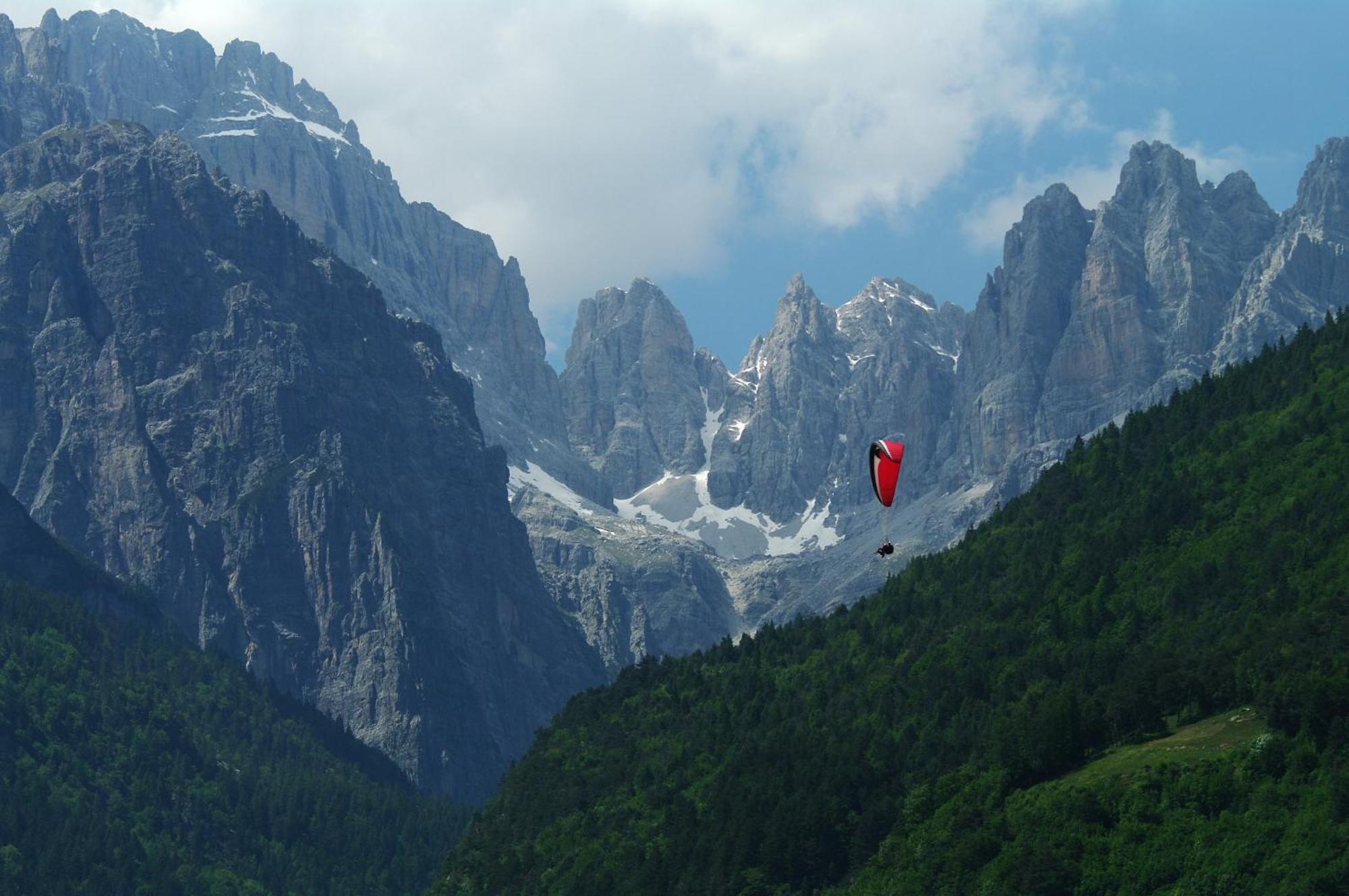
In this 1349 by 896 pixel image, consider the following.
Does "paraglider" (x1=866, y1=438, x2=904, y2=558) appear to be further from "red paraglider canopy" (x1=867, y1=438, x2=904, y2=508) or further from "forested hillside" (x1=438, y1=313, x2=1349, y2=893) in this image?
"forested hillside" (x1=438, y1=313, x2=1349, y2=893)

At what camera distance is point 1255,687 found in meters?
144

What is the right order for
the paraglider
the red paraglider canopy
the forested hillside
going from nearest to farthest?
the forested hillside, the paraglider, the red paraglider canopy

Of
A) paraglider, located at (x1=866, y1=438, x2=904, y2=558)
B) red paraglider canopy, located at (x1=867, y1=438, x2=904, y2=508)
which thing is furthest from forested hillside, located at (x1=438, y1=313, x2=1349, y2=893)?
red paraglider canopy, located at (x1=867, y1=438, x2=904, y2=508)

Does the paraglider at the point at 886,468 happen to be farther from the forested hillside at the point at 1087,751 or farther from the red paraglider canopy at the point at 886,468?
the forested hillside at the point at 1087,751

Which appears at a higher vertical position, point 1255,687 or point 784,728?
point 784,728

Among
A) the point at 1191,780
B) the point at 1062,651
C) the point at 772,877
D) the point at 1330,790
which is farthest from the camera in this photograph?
the point at 1062,651

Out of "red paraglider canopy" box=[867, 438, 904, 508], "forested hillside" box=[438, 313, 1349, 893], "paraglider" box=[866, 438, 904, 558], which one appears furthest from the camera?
"red paraglider canopy" box=[867, 438, 904, 508]

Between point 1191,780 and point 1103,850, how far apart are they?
6.53 metres

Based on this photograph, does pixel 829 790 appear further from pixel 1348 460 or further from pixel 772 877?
pixel 1348 460

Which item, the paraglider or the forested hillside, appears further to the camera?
the paraglider

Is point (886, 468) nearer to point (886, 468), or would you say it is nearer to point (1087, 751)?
point (886, 468)

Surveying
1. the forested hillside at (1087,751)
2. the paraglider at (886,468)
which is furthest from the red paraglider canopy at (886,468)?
the forested hillside at (1087,751)

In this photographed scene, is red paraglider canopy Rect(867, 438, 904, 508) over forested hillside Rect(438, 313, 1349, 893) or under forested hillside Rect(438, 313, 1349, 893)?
over

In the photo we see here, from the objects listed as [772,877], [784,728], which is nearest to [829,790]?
[772,877]
